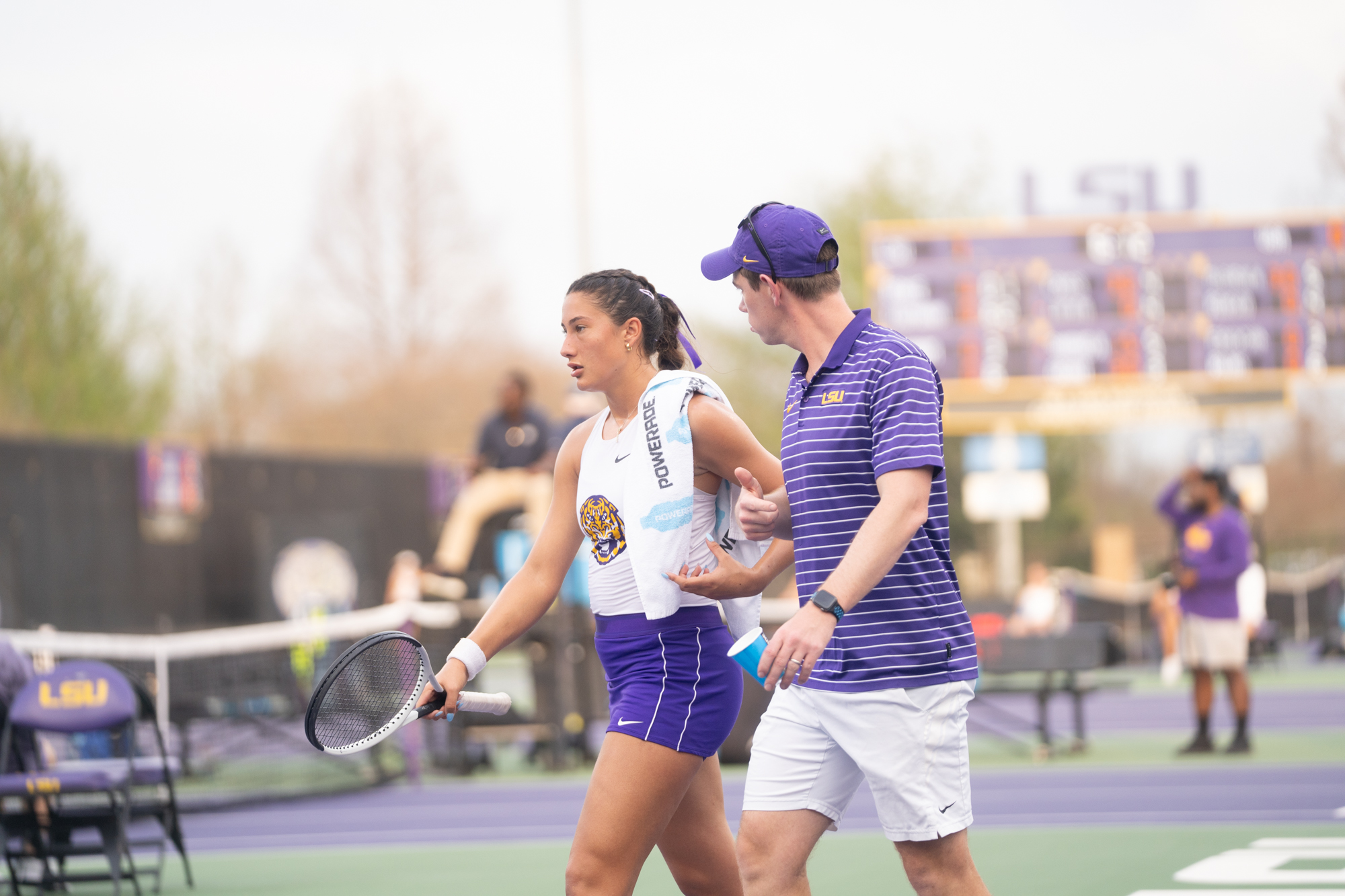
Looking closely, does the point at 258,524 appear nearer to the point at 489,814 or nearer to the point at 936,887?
the point at 489,814

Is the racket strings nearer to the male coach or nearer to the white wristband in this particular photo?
the white wristband

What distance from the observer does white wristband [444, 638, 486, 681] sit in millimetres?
Answer: 4406

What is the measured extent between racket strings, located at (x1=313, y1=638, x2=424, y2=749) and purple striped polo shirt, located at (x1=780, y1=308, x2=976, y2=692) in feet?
3.25

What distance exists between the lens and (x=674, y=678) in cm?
434

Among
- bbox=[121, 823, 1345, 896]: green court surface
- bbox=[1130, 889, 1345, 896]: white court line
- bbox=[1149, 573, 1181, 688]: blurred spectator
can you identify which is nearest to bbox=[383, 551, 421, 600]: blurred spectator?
bbox=[121, 823, 1345, 896]: green court surface

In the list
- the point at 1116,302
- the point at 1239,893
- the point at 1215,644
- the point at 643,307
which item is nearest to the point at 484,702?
the point at 643,307

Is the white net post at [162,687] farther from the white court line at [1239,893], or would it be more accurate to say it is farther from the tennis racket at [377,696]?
the tennis racket at [377,696]

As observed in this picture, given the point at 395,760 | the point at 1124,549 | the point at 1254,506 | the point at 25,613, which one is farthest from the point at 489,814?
the point at 1124,549

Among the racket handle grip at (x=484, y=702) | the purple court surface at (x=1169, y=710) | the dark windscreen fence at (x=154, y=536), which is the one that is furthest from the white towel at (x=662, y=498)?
the dark windscreen fence at (x=154, y=536)

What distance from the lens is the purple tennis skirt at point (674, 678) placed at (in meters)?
4.30

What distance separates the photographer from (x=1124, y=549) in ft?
124

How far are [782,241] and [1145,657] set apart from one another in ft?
98.3

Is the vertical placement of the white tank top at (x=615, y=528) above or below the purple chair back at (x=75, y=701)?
above

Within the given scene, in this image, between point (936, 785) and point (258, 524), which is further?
point (258, 524)
